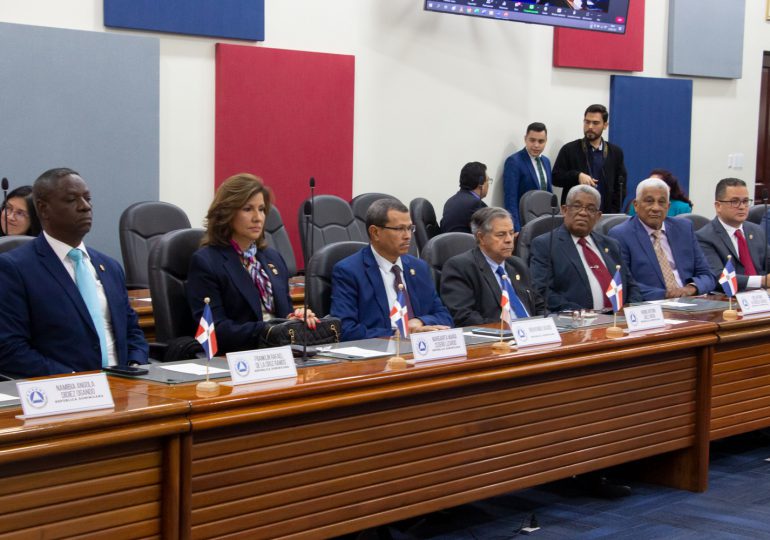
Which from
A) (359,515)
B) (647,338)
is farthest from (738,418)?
(359,515)

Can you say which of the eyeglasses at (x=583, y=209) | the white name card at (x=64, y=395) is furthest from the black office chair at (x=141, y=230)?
the white name card at (x=64, y=395)

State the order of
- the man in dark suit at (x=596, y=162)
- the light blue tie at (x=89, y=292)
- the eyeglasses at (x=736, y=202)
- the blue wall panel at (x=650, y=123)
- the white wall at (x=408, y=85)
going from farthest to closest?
the blue wall panel at (x=650, y=123) → the man in dark suit at (x=596, y=162) → the white wall at (x=408, y=85) → the eyeglasses at (x=736, y=202) → the light blue tie at (x=89, y=292)

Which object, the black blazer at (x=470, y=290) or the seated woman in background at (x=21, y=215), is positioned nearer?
the black blazer at (x=470, y=290)

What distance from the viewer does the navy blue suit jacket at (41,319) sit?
3.07m

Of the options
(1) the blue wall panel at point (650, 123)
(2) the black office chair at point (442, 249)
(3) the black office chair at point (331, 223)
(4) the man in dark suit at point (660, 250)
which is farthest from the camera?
(1) the blue wall panel at point (650, 123)

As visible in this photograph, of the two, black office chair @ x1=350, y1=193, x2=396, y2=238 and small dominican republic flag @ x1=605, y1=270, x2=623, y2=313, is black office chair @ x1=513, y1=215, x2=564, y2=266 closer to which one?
small dominican republic flag @ x1=605, y1=270, x2=623, y2=313

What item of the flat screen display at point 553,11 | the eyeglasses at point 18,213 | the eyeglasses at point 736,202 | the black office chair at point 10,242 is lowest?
the black office chair at point 10,242

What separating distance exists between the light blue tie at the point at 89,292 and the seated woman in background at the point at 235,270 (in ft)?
1.71

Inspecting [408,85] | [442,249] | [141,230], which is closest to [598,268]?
[442,249]

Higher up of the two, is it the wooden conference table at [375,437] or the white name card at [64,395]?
the white name card at [64,395]

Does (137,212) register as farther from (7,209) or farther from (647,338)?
(647,338)

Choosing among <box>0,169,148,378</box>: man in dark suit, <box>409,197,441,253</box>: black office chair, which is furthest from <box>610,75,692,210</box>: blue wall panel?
<box>0,169,148,378</box>: man in dark suit

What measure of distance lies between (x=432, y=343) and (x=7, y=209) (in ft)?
8.49

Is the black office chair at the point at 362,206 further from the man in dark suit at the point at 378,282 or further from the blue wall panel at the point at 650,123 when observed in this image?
the blue wall panel at the point at 650,123
